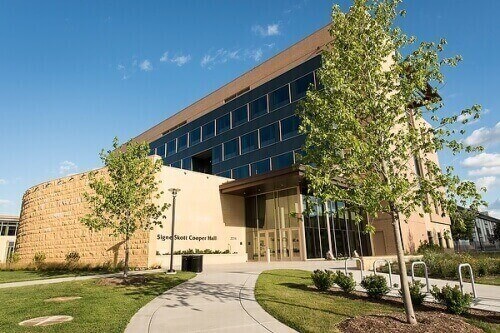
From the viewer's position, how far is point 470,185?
7.89 m

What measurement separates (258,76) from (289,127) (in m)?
10.7

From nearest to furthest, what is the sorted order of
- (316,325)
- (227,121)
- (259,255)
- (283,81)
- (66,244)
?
(316,325), (66,244), (259,255), (283,81), (227,121)

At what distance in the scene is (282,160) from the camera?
3641 cm

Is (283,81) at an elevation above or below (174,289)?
above

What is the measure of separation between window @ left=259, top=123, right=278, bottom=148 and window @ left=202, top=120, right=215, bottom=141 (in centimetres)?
958

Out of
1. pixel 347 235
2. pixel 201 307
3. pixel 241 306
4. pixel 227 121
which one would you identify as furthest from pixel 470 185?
pixel 227 121

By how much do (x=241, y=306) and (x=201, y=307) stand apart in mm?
1153

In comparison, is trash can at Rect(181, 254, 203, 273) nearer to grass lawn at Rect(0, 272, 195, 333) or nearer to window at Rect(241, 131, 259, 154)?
grass lawn at Rect(0, 272, 195, 333)

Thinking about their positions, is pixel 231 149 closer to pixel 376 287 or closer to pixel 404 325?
pixel 376 287

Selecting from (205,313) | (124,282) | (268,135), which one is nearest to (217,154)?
(268,135)

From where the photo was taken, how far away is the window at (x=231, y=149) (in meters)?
42.4

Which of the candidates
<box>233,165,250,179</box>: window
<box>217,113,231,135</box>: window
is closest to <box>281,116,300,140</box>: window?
<box>233,165,250,179</box>: window

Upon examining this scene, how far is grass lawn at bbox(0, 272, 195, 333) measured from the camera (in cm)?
774

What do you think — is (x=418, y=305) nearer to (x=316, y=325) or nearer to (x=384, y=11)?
(x=316, y=325)
